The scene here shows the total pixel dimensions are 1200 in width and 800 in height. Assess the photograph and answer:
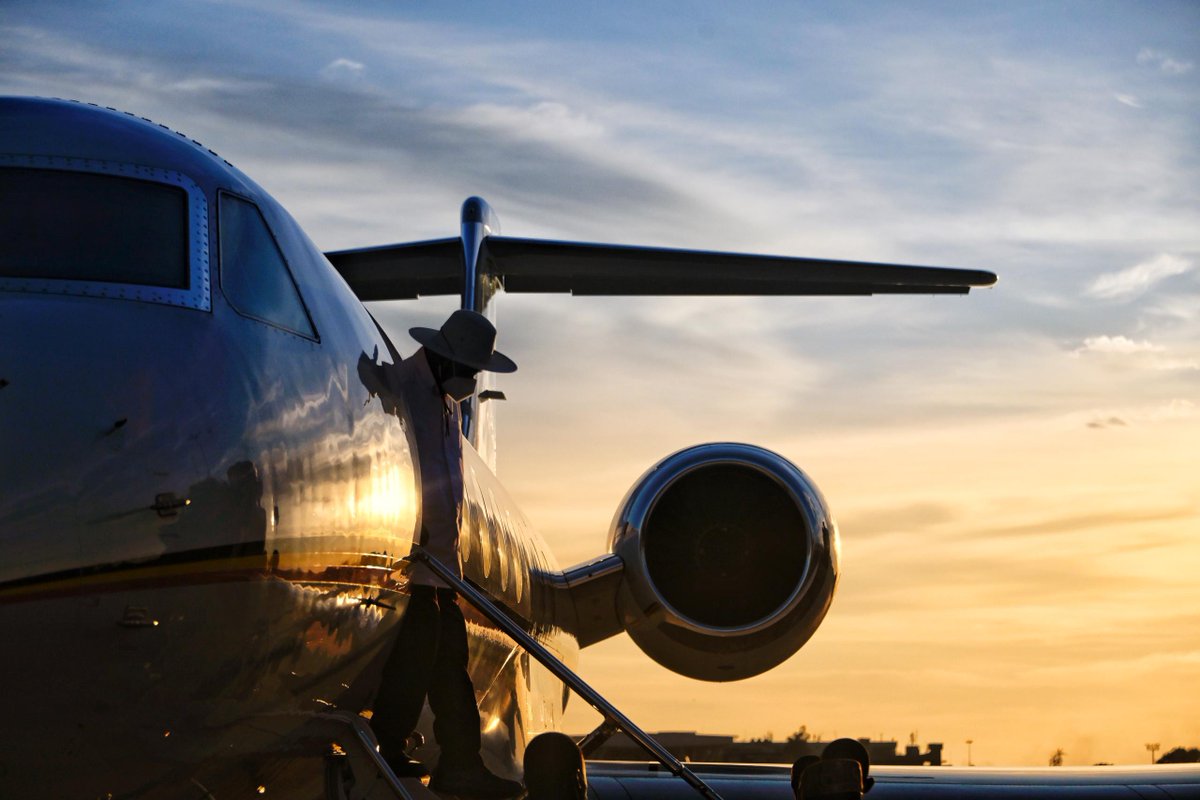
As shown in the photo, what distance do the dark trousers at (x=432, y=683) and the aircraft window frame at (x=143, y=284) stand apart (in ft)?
5.65

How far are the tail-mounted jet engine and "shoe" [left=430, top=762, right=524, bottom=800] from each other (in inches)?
223

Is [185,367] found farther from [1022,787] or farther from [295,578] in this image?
[1022,787]

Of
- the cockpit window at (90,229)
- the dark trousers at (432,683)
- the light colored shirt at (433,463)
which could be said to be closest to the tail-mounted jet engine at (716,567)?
the light colored shirt at (433,463)

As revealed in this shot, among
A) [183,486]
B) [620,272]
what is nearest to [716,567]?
[620,272]

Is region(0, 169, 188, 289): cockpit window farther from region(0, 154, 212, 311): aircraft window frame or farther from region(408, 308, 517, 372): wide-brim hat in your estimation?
region(408, 308, 517, 372): wide-brim hat

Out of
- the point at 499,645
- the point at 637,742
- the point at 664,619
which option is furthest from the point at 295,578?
the point at 664,619

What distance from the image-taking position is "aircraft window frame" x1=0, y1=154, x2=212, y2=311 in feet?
16.3

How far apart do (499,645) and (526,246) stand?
19.7 feet

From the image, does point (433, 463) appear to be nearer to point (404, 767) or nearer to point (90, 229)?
point (404, 767)

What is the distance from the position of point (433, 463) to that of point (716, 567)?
6057 mm

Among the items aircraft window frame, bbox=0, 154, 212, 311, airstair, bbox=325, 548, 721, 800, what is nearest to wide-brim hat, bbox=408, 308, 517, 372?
airstair, bbox=325, 548, 721, 800

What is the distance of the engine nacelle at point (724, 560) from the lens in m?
12.2

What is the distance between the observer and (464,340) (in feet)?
23.0

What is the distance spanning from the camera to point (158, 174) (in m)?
5.72
